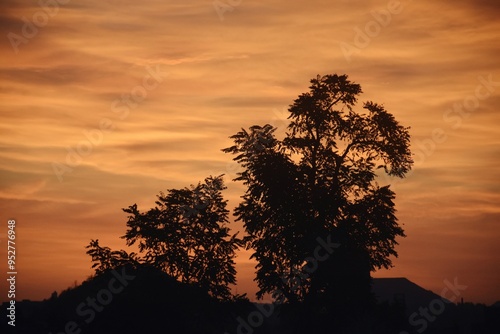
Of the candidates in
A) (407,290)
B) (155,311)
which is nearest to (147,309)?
(155,311)

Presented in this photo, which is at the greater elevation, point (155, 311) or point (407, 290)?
point (407, 290)

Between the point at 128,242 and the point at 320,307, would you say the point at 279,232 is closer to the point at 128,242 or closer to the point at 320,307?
the point at 320,307

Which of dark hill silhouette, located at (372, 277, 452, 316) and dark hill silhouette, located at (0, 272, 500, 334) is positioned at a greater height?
dark hill silhouette, located at (372, 277, 452, 316)

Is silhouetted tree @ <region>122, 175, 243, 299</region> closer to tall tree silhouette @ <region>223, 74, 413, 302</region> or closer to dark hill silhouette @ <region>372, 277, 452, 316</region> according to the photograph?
tall tree silhouette @ <region>223, 74, 413, 302</region>

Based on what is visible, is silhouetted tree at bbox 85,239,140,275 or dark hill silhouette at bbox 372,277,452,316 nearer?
silhouetted tree at bbox 85,239,140,275

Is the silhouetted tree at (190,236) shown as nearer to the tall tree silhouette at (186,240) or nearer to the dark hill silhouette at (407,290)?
the tall tree silhouette at (186,240)

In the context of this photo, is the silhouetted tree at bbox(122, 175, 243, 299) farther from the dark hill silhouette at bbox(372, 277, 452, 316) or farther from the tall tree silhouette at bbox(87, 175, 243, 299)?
the dark hill silhouette at bbox(372, 277, 452, 316)

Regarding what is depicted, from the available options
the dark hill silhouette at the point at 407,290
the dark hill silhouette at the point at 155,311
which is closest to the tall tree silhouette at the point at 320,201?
the dark hill silhouette at the point at 155,311

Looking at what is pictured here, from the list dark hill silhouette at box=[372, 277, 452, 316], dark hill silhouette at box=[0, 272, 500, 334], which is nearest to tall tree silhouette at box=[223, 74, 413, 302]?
dark hill silhouette at box=[0, 272, 500, 334]

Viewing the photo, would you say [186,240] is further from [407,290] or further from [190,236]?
[407,290]

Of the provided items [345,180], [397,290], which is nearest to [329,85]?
[345,180]

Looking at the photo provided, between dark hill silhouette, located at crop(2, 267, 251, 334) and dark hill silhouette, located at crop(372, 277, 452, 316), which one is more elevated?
dark hill silhouette, located at crop(372, 277, 452, 316)

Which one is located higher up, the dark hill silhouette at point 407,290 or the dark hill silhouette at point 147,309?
the dark hill silhouette at point 407,290

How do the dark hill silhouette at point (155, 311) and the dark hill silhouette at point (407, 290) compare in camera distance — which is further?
the dark hill silhouette at point (407, 290)
